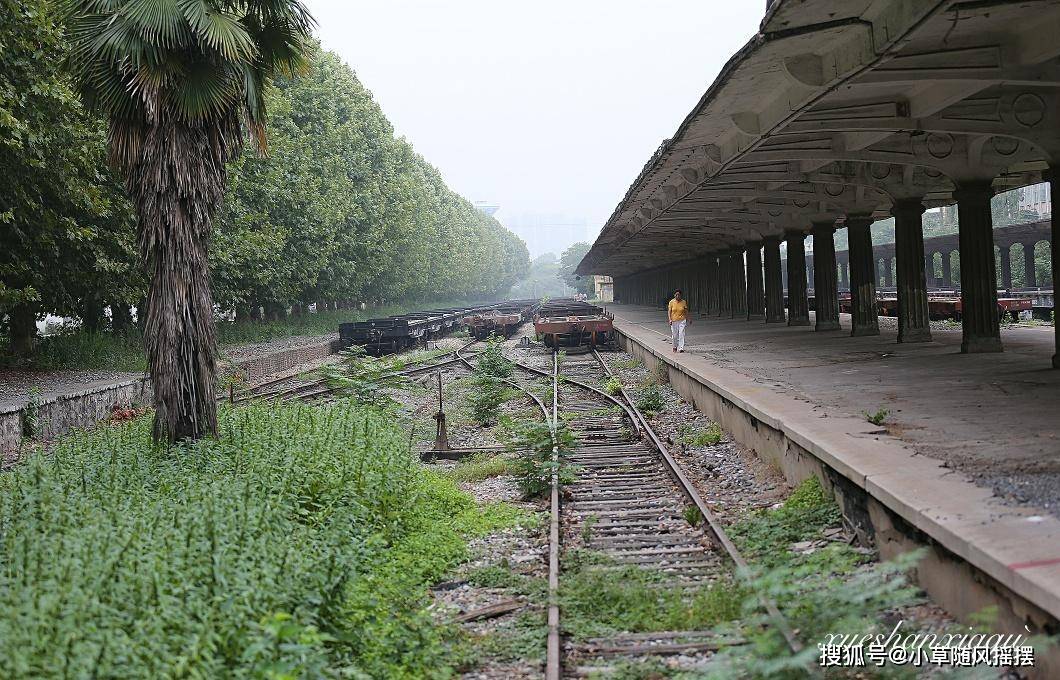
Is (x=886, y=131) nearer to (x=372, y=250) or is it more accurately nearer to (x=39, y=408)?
(x=39, y=408)

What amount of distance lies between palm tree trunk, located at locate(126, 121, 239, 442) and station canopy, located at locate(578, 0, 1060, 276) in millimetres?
6306

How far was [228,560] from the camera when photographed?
19.3 feet

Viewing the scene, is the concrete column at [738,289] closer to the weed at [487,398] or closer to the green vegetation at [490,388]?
the green vegetation at [490,388]

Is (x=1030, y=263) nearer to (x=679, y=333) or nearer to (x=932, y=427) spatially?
(x=679, y=333)

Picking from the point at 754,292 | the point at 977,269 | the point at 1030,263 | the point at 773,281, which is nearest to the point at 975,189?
the point at 977,269

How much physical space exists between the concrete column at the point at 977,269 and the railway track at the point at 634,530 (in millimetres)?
6768

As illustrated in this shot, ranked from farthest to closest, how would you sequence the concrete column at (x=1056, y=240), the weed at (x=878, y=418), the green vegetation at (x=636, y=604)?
the concrete column at (x=1056, y=240) < the weed at (x=878, y=418) < the green vegetation at (x=636, y=604)

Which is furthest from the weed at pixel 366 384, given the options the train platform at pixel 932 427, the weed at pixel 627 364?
the weed at pixel 627 364

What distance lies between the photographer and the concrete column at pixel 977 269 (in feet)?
53.3

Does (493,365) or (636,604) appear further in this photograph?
(493,365)

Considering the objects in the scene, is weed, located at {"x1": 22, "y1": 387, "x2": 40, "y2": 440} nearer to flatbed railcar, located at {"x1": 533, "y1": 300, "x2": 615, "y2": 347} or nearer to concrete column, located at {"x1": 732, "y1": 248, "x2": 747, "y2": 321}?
flatbed railcar, located at {"x1": 533, "y1": 300, "x2": 615, "y2": 347}

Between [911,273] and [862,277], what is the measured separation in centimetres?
333

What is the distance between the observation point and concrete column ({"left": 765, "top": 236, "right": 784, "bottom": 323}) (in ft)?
102

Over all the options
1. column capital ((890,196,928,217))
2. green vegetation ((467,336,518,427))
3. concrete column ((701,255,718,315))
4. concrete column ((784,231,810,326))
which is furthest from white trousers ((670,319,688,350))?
concrete column ((701,255,718,315))
